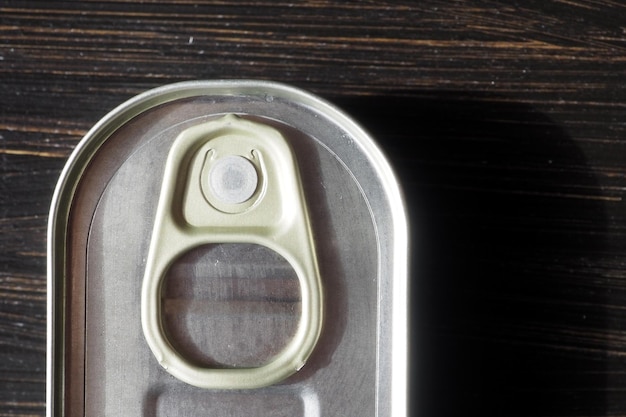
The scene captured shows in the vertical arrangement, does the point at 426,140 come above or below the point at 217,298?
above

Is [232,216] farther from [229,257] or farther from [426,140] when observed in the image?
[426,140]

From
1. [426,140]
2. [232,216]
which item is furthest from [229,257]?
[426,140]

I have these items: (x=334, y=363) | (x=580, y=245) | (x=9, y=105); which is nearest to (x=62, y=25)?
(x=9, y=105)

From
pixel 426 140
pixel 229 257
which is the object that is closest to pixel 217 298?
pixel 229 257
